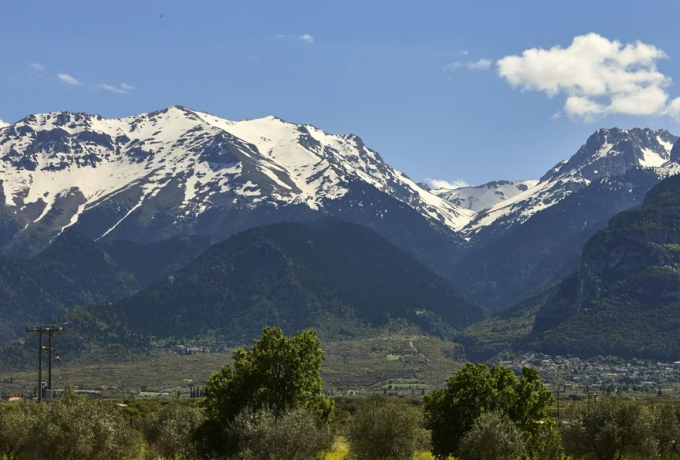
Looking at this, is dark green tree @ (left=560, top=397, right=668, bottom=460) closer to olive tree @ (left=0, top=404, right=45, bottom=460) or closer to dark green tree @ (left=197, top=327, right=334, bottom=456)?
dark green tree @ (left=197, top=327, right=334, bottom=456)

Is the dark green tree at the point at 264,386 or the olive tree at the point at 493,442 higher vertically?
the dark green tree at the point at 264,386

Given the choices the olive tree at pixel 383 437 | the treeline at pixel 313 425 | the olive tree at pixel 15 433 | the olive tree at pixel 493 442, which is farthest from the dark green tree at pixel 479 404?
the olive tree at pixel 15 433

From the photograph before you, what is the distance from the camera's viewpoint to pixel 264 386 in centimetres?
9925

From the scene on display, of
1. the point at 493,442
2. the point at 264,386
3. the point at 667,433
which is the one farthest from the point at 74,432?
the point at 667,433

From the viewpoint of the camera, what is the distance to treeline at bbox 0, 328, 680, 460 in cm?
8988

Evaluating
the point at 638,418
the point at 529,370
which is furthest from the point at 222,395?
the point at 638,418

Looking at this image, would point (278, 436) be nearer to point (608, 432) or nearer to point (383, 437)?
point (383, 437)

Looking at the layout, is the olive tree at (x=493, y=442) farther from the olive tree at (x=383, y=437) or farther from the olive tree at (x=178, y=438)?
the olive tree at (x=178, y=438)

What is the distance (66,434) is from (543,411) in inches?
2036

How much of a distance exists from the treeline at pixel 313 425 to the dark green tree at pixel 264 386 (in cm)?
12

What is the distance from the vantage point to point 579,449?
98.2m

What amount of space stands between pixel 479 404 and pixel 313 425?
20349mm

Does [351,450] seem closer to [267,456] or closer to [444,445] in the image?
[444,445]

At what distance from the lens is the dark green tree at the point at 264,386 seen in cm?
9862
